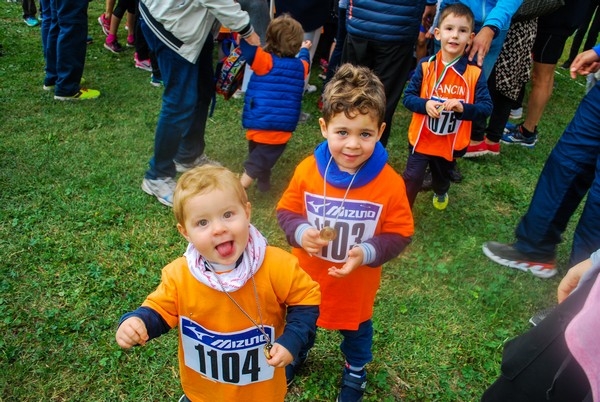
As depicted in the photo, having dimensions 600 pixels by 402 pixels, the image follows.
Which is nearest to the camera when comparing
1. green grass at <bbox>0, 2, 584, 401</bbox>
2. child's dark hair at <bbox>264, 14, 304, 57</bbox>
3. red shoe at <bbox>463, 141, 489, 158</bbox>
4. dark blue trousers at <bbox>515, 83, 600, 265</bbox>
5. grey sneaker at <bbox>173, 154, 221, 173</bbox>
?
green grass at <bbox>0, 2, 584, 401</bbox>

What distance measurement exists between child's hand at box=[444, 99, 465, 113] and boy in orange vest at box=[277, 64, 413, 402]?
1.23 meters

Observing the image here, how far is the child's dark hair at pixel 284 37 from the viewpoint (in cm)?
350

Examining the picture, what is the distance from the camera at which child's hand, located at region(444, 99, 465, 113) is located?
3113 millimetres

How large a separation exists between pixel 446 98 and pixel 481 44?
17.4 inches

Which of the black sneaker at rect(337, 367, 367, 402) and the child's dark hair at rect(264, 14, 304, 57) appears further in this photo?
the child's dark hair at rect(264, 14, 304, 57)

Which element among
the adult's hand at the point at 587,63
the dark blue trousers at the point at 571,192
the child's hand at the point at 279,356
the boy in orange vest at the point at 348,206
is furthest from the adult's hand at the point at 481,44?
the child's hand at the point at 279,356

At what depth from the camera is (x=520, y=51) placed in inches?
175

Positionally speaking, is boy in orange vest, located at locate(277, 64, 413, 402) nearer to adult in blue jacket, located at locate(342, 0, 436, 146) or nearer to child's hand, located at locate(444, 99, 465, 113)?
child's hand, located at locate(444, 99, 465, 113)

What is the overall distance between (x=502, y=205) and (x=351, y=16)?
81.8 inches

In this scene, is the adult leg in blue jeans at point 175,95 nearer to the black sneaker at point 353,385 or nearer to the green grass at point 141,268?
the green grass at point 141,268

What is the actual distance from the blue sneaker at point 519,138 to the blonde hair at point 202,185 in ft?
14.8

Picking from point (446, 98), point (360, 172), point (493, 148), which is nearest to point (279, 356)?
point (360, 172)

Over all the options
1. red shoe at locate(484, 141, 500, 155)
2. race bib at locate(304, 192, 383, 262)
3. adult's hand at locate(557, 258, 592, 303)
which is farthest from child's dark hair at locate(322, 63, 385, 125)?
red shoe at locate(484, 141, 500, 155)

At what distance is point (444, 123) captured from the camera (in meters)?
3.38
